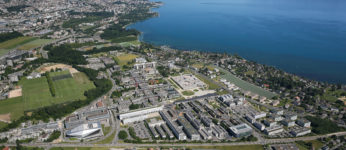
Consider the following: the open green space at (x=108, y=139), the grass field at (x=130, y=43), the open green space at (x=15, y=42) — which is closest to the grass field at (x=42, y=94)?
the open green space at (x=108, y=139)

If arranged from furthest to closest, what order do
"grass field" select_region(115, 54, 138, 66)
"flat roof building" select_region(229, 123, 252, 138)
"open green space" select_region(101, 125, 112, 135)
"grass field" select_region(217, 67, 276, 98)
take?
"grass field" select_region(115, 54, 138, 66), "grass field" select_region(217, 67, 276, 98), "open green space" select_region(101, 125, 112, 135), "flat roof building" select_region(229, 123, 252, 138)

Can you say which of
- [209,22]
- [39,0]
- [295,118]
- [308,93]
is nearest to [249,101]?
[295,118]

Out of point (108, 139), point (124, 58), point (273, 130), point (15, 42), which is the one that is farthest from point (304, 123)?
point (15, 42)

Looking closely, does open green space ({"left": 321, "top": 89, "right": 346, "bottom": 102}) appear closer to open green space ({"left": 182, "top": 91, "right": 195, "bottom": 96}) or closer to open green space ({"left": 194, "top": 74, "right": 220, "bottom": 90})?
open green space ({"left": 194, "top": 74, "right": 220, "bottom": 90})

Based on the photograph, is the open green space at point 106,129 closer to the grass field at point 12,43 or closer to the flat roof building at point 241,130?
the flat roof building at point 241,130

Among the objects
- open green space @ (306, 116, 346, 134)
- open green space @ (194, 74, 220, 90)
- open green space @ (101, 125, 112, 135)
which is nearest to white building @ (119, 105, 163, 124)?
open green space @ (101, 125, 112, 135)
